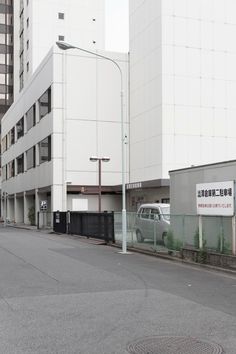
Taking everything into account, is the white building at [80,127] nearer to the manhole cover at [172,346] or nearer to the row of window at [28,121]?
the row of window at [28,121]

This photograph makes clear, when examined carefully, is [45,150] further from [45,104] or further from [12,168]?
[12,168]

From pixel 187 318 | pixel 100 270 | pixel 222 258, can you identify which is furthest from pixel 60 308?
pixel 222 258

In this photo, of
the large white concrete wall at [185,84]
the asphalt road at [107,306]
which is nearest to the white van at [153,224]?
the asphalt road at [107,306]

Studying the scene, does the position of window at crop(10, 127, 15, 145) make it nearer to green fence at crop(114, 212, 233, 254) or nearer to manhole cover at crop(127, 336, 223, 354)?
green fence at crop(114, 212, 233, 254)

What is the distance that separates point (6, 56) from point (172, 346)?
86026 mm

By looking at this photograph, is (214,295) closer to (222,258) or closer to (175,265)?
(222,258)

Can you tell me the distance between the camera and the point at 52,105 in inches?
1672

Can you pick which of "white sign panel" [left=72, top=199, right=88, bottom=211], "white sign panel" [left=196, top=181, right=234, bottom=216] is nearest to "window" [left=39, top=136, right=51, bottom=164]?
"white sign panel" [left=72, top=199, right=88, bottom=211]

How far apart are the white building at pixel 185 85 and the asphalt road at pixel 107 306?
23.2m

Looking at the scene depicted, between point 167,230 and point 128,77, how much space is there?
1077 inches

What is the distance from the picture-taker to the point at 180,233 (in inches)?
694

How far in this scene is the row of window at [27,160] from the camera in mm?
45906

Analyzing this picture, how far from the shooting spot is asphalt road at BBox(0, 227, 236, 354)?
21.8 ft

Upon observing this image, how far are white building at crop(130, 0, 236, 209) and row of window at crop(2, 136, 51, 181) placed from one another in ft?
30.9
